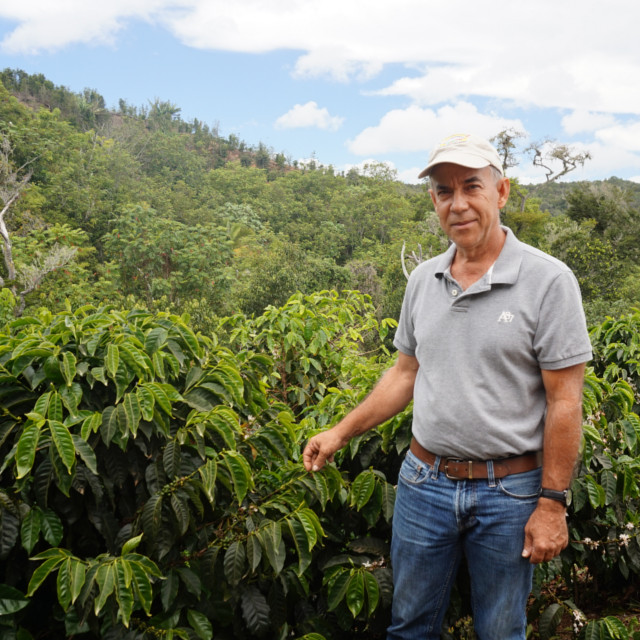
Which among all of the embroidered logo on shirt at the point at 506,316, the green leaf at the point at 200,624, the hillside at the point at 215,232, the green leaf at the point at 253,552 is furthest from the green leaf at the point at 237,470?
the hillside at the point at 215,232

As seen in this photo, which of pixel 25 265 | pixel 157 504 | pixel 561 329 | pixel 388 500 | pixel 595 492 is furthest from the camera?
pixel 25 265

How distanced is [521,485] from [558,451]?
0.41ft

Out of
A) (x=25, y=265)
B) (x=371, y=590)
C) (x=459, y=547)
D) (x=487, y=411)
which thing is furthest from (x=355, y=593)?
(x=25, y=265)

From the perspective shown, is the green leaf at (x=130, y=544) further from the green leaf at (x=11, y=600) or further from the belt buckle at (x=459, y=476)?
the belt buckle at (x=459, y=476)

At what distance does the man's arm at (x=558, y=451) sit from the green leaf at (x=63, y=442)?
1.12 meters

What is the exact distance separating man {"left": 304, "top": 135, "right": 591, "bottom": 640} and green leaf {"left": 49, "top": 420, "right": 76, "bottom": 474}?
0.86 metres

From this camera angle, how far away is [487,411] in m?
1.49

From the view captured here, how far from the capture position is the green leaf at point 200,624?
1639 mm

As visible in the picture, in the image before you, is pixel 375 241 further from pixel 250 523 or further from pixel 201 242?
pixel 250 523

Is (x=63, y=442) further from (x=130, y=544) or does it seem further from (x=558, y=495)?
(x=558, y=495)

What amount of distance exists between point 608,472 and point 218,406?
4.27 ft

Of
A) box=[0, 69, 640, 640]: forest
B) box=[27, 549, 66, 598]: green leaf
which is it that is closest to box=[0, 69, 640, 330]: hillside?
box=[0, 69, 640, 640]: forest

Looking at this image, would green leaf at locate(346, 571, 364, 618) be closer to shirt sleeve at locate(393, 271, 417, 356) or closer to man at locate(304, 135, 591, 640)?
man at locate(304, 135, 591, 640)

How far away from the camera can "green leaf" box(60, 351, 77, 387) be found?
1.64 meters
